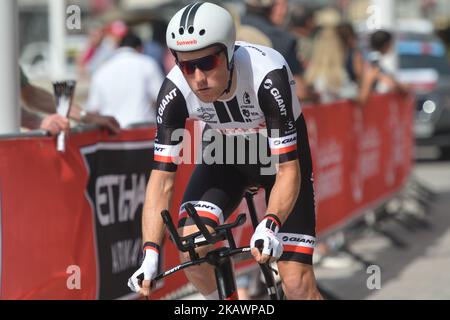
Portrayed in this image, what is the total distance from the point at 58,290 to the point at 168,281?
4.61 ft

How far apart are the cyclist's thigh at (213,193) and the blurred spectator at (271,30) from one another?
365 cm

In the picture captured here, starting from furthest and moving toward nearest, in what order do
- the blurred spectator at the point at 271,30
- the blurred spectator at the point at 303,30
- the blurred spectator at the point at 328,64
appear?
the blurred spectator at the point at 303,30
the blurred spectator at the point at 328,64
the blurred spectator at the point at 271,30

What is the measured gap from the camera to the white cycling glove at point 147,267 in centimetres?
464

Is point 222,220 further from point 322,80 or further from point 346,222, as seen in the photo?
point 322,80

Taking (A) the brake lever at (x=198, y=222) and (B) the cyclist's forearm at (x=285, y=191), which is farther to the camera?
(B) the cyclist's forearm at (x=285, y=191)

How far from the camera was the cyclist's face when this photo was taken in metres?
4.71

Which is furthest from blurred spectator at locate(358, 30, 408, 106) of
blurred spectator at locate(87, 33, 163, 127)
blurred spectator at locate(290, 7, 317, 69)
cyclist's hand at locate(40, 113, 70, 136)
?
cyclist's hand at locate(40, 113, 70, 136)

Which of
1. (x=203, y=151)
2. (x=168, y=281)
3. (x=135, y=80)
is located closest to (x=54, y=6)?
(x=135, y=80)

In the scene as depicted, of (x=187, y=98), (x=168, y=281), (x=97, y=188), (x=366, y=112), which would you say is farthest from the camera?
(x=366, y=112)

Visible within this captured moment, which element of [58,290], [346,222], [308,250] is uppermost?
[308,250]

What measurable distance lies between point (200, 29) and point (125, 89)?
5.91m

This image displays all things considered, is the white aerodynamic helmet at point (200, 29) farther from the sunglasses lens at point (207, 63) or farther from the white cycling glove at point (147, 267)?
the white cycling glove at point (147, 267)

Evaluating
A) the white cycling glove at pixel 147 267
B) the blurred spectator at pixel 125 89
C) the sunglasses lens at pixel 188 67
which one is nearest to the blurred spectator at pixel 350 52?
the blurred spectator at pixel 125 89

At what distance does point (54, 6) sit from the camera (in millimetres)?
19094
